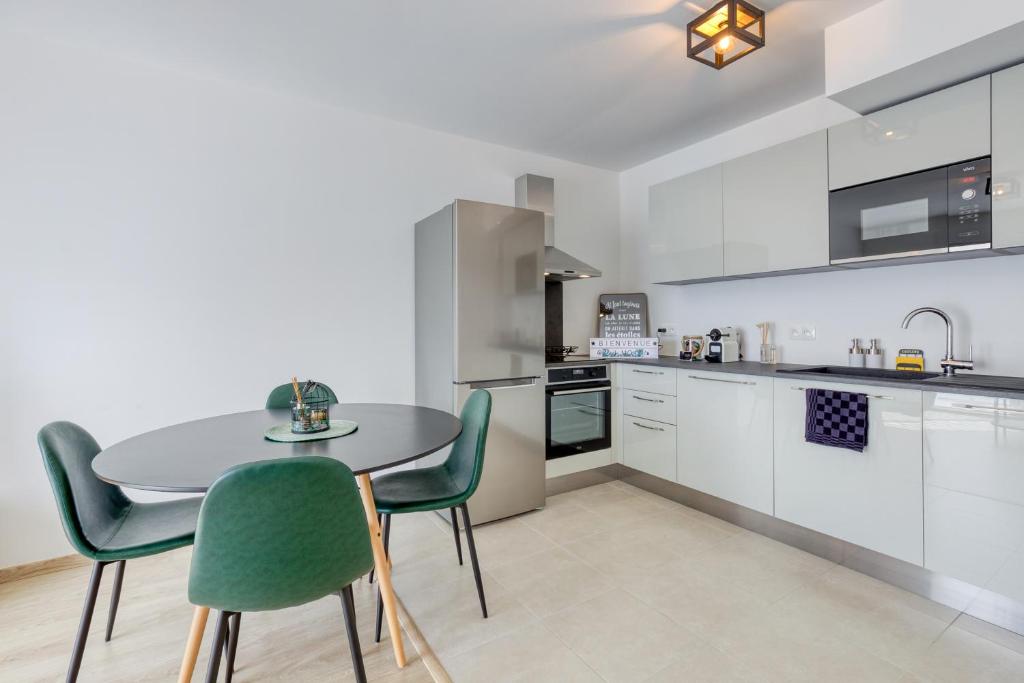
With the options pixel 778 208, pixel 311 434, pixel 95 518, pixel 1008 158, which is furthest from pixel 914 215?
pixel 95 518

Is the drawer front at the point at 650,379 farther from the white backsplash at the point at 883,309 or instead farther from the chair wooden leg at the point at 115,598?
the chair wooden leg at the point at 115,598

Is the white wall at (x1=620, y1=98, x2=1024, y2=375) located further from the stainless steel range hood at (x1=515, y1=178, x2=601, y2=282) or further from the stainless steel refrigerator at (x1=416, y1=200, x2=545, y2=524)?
the stainless steel refrigerator at (x1=416, y1=200, x2=545, y2=524)

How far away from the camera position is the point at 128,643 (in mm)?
1805

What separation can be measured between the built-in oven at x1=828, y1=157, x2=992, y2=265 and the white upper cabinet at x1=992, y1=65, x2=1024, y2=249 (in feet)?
0.10

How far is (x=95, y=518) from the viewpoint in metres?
1.60

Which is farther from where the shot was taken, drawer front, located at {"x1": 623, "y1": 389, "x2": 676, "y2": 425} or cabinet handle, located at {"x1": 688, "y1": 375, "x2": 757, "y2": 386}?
drawer front, located at {"x1": 623, "y1": 389, "x2": 676, "y2": 425}

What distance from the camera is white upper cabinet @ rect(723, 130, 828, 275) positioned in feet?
8.60

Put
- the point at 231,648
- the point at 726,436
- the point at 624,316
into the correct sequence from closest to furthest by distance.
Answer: the point at 231,648
the point at 726,436
the point at 624,316

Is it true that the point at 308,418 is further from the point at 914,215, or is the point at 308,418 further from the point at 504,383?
the point at 914,215

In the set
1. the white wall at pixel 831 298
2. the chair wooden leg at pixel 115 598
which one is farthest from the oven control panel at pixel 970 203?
the chair wooden leg at pixel 115 598

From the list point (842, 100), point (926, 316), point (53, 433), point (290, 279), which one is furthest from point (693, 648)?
point (290, 279)

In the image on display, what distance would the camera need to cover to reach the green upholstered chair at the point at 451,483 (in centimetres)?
185

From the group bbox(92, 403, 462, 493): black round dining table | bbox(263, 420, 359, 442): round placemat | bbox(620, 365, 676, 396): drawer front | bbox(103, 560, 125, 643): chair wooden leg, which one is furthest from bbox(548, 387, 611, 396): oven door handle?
bbox(103, 560, 125, 643): chair wooden leg

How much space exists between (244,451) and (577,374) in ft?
7.55
